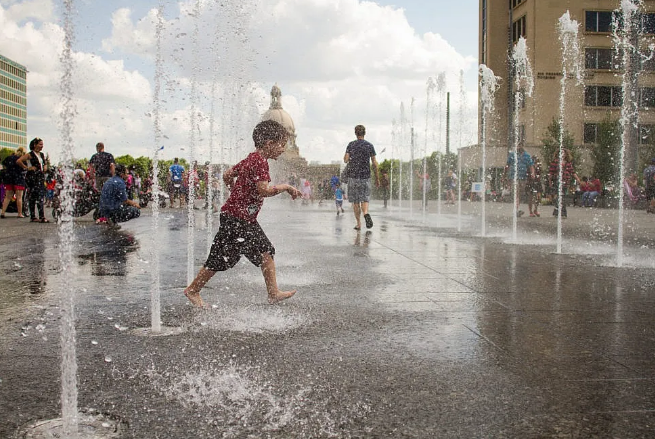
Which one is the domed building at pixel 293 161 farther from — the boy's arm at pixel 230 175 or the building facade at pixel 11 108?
the boy's arm at pixel 230 175

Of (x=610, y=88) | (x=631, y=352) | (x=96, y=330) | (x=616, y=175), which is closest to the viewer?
(x=631, y=352)

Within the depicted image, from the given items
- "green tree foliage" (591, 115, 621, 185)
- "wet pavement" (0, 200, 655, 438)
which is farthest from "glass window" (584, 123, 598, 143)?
"wet pavement" (0, 200, 655, 438)

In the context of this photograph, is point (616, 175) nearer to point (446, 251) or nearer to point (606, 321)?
point (446, 251)

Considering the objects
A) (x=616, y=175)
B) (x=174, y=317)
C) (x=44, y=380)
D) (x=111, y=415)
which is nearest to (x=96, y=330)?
(x=174, y=317)

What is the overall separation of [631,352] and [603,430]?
1.28 meters

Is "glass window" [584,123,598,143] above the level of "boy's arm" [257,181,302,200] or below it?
above

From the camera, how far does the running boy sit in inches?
187

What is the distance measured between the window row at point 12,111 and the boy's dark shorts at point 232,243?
126 meters

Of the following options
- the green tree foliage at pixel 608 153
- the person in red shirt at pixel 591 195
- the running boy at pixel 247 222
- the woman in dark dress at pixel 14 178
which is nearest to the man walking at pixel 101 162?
the woman in dark dress at pixel 14 178

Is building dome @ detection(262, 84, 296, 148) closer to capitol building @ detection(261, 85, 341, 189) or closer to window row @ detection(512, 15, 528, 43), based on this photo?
capitol building @ detection(261, 85, 341, 189)

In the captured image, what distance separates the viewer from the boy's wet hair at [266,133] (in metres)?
4.89

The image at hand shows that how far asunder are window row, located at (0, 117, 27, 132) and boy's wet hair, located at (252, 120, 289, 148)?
126m

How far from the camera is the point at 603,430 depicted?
8.15 feet

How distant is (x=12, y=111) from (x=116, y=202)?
123 metres
